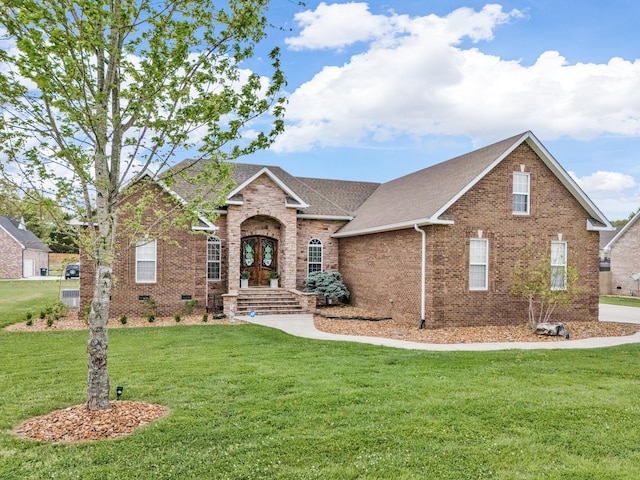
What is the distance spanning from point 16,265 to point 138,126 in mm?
45510

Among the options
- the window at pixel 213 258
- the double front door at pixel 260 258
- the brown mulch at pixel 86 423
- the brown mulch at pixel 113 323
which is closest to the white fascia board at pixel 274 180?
the window at pixel 213 258

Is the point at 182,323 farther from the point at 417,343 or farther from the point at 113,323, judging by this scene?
the point at 417,343

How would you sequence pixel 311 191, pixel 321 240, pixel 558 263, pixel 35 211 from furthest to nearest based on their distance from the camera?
pixel 311 191 < pixel 321 240 < pixel 558 263 < pixel 35 211

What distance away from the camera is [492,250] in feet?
50.4

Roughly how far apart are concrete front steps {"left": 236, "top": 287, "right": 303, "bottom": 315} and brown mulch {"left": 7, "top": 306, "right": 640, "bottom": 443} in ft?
4.10

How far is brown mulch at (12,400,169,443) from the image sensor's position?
5570mm

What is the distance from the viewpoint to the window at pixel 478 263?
15.2m

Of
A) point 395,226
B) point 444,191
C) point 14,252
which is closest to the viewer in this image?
point 444,191

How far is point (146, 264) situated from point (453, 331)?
11062 mm

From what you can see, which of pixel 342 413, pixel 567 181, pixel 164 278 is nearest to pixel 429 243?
pixel 567 181

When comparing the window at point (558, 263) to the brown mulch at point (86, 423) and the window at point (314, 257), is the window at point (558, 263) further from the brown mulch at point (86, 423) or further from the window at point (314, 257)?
the brown mulch at point (86, 423)

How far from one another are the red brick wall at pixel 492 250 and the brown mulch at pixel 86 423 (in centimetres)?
1020

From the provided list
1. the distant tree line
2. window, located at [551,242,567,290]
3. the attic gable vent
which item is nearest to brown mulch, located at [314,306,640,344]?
window, located at [551,242,567,290]

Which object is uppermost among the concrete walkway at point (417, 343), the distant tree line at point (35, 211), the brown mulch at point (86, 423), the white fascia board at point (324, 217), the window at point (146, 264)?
the white fascia board at point (324, 217)
